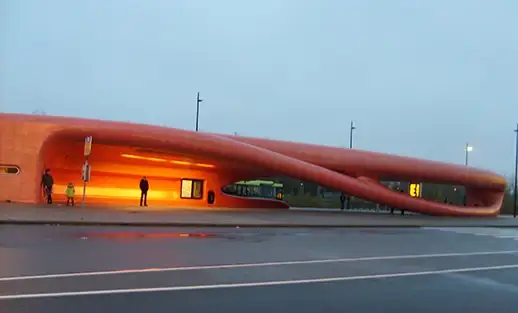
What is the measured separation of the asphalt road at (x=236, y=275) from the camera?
7051mm

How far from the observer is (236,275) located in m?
9.27

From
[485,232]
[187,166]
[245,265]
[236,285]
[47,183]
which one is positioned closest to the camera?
[236,285]

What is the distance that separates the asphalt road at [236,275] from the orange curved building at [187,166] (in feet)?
34.6

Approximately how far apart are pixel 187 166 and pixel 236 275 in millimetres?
25057

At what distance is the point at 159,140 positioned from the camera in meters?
26.6

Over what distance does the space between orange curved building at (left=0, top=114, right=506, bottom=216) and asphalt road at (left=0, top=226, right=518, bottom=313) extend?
10537 mm

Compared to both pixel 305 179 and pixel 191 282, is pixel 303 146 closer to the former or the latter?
pixel 305 179

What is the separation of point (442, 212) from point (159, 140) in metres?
19.4

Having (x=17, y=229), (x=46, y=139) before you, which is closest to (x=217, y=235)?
(x=17, y=229)

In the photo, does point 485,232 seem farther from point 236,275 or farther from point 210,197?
point 236,275

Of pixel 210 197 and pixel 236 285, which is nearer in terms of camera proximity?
pixel 236 285

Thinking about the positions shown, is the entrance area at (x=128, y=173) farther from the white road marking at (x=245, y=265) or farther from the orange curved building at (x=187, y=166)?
the white road marking at (x=245, y=265)

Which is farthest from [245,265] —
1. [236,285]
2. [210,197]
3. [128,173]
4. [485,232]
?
[210,197]

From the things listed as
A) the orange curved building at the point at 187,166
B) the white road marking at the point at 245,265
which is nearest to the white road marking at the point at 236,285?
the white road marking at the point at 245,265
